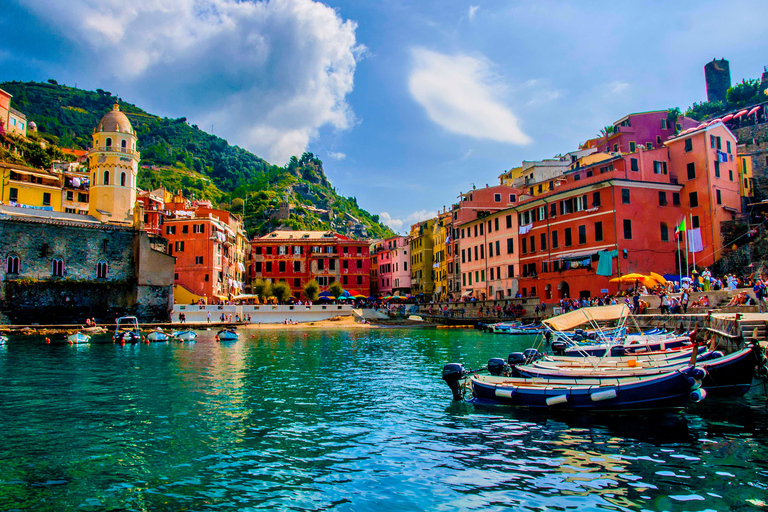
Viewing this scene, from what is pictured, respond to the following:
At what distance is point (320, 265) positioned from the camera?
76.6 meters

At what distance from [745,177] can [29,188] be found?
78.9 m

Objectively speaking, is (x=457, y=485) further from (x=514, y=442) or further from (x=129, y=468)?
(x=129, y=468)

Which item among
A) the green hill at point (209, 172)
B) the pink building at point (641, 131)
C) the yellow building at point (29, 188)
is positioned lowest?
the yellow building at point (29, 188)

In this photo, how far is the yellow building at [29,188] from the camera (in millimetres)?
57231

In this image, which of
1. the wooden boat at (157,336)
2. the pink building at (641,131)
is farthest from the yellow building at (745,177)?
the wooden boat at (157,336)

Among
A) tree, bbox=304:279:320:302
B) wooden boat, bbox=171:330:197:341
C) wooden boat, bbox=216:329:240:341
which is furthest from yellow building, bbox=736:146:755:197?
wooden boat, bbox=171:330:197:341

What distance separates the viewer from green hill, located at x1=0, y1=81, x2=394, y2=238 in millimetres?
124562

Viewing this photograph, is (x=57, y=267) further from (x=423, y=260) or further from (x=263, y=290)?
(x=423, y=260)

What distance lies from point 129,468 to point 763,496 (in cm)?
1159

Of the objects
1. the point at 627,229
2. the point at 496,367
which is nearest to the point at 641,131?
the point at 627,229

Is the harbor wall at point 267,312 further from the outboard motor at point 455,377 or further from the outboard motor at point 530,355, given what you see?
the outboard motor at point 455,377

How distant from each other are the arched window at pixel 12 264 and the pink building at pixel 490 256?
48.3m

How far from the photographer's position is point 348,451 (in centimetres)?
1114

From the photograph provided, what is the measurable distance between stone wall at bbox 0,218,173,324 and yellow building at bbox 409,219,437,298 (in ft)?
124
